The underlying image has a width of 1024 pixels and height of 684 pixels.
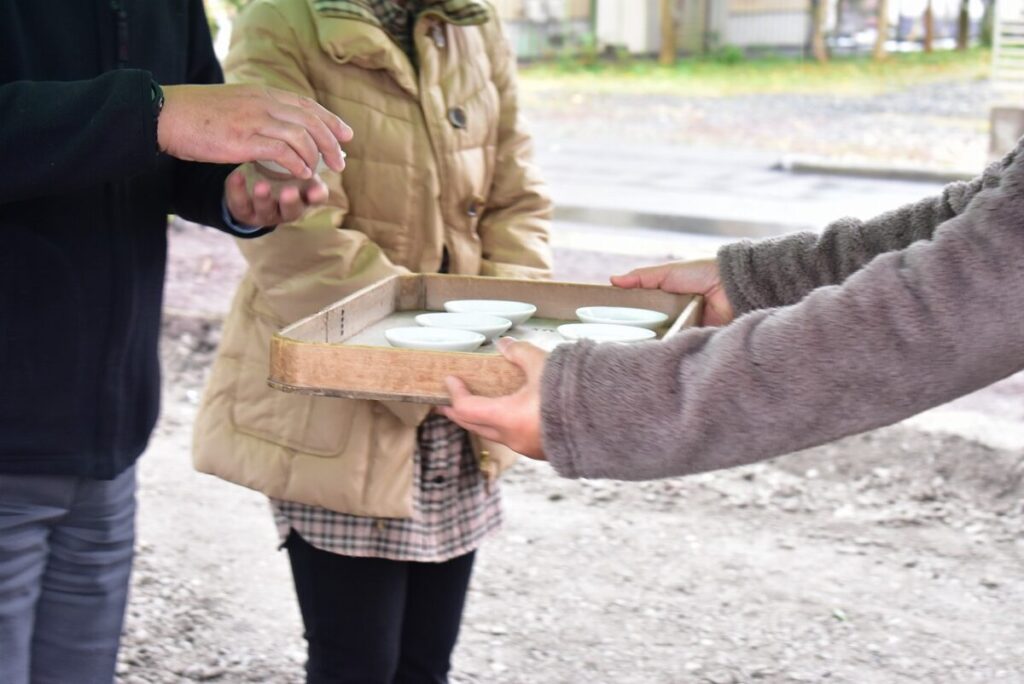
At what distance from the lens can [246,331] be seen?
8.85 feet

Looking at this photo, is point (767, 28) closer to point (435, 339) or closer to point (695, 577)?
point (695, 577)

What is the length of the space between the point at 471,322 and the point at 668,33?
2863 cm

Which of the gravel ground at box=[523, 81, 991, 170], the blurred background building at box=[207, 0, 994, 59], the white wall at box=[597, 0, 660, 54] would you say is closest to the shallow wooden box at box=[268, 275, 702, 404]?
the gravel ground at box=[523, 81, 991, 170]

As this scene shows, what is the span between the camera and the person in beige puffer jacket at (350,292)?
102 inches

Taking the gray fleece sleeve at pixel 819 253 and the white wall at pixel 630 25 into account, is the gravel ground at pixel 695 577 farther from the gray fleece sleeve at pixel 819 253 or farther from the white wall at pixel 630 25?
the white wall at pixel 630 25

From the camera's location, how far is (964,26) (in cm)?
3219

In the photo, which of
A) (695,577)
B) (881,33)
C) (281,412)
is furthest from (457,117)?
(881,33)

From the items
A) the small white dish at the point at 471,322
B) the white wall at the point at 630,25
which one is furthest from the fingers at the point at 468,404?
the white wall at the point at 630,25

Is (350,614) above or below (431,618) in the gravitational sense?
above

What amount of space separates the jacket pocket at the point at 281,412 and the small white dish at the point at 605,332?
2.21 feet

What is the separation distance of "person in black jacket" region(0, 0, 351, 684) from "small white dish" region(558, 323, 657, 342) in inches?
18.4

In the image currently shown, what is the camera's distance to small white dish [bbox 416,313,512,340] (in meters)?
2.07

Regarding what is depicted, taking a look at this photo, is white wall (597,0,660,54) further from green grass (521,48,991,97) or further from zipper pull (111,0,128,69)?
zipper pull (111,0,128,69)

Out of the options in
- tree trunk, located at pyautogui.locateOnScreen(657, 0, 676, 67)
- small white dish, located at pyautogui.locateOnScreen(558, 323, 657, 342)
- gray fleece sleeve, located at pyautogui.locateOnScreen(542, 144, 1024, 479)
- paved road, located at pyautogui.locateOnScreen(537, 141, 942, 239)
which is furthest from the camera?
tree trunk, located at pyautogui.locateOnScreen(657, 0, 676, 67)
